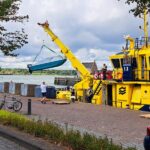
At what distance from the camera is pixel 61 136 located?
12.7 metres

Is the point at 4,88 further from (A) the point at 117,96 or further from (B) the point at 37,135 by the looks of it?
(B) the point at 37,135

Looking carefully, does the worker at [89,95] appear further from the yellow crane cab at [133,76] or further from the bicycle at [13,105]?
the bicycle at [13,105]

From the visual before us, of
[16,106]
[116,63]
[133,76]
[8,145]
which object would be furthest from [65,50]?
[8,145]

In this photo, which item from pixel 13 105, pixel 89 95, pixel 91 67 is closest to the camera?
pixel 13 105

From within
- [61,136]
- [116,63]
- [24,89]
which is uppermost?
[116,63]

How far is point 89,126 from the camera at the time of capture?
19812mm

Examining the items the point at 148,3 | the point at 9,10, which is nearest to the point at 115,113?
the point at 9,10

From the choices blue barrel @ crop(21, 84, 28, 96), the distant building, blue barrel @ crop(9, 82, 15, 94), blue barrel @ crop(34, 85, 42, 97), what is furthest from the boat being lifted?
blue barrel @ crop(9, 82, 15, 94)

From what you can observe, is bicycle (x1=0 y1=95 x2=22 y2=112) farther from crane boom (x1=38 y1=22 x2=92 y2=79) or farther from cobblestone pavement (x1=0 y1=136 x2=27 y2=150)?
crane boom (x1=38 y1=22 x2=92 y2=79)

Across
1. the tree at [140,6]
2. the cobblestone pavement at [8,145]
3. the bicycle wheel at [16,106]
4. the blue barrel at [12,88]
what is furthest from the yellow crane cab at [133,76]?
the tree at [140,6]

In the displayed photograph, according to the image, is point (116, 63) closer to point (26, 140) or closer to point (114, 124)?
point (114, 124)

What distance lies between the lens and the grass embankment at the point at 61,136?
10.9 metres

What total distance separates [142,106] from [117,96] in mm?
3106

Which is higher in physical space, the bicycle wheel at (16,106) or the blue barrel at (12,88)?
the blue barrel at (12,88)
